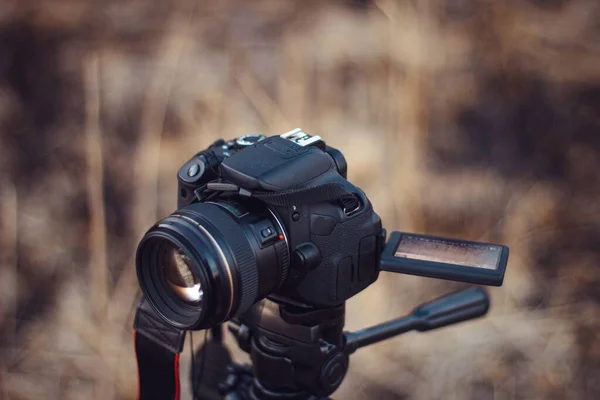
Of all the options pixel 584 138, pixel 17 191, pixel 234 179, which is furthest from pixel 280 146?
pixel 17 191

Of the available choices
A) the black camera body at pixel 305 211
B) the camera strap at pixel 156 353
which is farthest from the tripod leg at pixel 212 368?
the black camera body at pixel 305 211

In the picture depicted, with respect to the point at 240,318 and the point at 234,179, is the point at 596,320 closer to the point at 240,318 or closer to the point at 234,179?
the point at 240,318

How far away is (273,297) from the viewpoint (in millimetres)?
946

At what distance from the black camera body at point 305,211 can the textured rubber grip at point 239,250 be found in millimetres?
18

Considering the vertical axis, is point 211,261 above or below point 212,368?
above

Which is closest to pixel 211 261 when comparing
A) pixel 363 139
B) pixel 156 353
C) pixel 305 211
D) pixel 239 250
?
pixel 239 250

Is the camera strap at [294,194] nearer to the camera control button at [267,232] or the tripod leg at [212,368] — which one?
the camera control button at [267,232]

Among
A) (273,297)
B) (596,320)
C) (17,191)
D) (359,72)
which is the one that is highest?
(359,72)

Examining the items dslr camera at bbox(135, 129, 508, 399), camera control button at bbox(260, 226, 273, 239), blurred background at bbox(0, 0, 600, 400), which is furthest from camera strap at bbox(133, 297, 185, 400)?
blurred background at bbox(0, 0, 600, 400)

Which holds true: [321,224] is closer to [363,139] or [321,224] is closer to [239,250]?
[239,250]

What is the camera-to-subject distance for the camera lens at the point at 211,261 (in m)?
0.80

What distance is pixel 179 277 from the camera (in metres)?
0.90

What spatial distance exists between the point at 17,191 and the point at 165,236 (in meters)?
0.95

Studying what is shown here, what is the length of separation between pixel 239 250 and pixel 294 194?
0.32 feet
